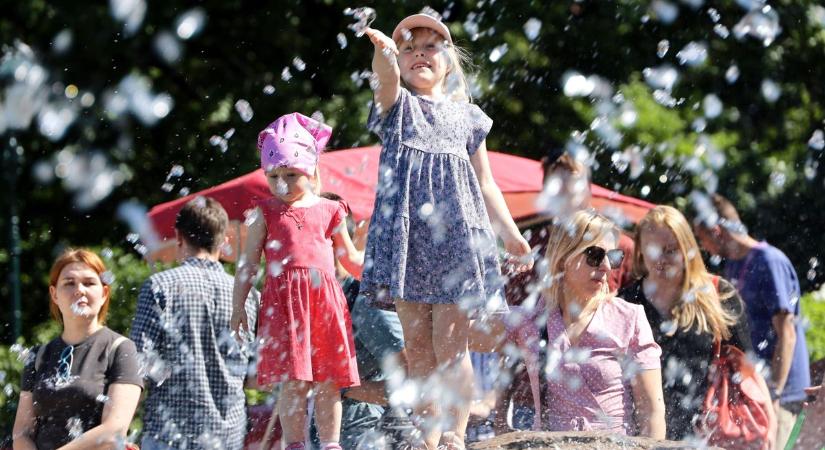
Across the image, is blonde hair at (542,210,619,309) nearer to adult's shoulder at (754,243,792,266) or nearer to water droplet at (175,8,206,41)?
adult's shoulder at (754,243,792,266)

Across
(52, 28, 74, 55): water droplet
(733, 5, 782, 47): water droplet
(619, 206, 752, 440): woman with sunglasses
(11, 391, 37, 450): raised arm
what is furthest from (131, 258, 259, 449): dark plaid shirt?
(733, 5, 782, 47): water droplet

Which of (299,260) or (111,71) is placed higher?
(111,71)

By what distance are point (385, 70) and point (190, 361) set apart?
4.98 ft

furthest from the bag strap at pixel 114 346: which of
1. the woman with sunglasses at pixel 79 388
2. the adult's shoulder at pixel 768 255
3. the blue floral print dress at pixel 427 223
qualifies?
the adult's shoulder at pixel 768 255

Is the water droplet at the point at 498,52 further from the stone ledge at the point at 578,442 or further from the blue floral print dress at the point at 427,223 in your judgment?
the stone ledge at the point at 578,442

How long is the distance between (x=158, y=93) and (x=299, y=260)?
675cm

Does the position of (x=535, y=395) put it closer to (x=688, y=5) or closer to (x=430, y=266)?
(x=430, y=266)

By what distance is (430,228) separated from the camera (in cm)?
415

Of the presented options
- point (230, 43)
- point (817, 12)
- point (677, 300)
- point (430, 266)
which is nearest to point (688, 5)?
point (817, 12)

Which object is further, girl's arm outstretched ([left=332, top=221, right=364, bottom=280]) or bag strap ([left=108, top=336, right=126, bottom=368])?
girl's arm outstretched ([left=332, top=221, right=364, bottom=280])

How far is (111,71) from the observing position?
409 inches

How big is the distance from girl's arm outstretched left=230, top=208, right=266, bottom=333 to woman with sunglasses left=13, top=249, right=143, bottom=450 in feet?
1.32

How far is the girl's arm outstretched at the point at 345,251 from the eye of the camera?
469cm

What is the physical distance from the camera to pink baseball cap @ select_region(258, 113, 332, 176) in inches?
177
